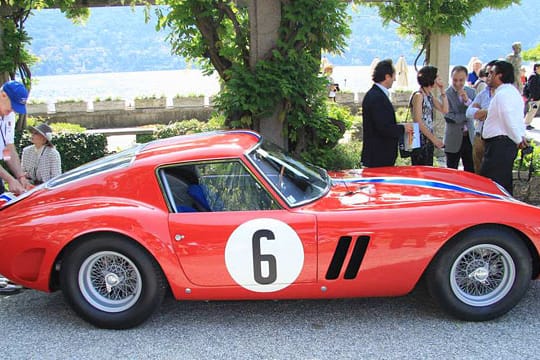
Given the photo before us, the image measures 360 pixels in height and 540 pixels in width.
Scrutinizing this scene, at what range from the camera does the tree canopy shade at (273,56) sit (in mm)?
6977

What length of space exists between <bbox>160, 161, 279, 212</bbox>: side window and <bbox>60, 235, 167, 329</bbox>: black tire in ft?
1.58

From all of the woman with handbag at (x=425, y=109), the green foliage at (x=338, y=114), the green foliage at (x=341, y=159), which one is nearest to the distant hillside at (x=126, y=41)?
the green foliage at (x=338, y=114)

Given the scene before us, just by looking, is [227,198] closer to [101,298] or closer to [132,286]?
[132,286]

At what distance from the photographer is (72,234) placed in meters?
3.66

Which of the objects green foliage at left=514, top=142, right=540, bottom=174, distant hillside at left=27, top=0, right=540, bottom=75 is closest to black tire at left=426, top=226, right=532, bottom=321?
green foliage at left=514, top=142, right=540, bottom=174

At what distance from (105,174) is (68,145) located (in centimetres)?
499

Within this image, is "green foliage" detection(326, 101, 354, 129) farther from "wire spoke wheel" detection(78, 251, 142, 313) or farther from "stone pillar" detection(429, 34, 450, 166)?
"wire spoke wheel" detection(78, 251, 142, 313)

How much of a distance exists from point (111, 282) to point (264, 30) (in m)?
4.55

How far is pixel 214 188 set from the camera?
402 cm

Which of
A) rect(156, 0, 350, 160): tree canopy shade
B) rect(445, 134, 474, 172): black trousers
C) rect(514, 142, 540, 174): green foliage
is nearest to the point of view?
rect(445, 134, 474, 172): black trousers

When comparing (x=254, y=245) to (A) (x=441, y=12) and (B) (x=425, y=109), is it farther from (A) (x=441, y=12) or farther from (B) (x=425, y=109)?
(A) (x=441, y=12)

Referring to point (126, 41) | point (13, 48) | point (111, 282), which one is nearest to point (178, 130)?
point (13, 48)

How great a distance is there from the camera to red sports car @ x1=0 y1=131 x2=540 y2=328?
3582 mm

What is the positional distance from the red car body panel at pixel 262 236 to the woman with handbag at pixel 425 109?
2015mm
